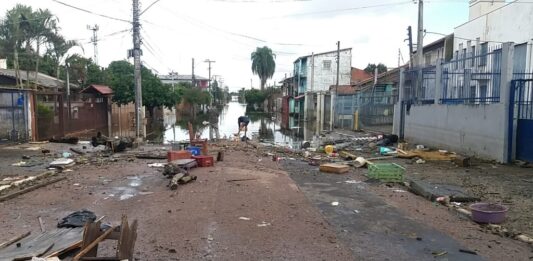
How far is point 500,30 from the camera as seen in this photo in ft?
75.0

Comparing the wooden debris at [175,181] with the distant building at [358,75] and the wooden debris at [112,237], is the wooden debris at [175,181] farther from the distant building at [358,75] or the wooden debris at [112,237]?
the distant building at [358,75]

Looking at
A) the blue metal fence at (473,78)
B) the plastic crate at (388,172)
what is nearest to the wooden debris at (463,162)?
the blue metal fence at (473,78)

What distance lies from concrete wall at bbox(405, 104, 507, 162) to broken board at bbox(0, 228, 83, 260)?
38.4 feet

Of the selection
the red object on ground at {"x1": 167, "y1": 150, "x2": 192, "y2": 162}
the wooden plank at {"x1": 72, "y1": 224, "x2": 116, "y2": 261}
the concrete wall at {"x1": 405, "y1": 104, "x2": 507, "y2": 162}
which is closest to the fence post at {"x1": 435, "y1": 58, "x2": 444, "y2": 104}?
the concrete wall at {"x1": 405, "y1": 104, "x2": 507, "y2": 162}

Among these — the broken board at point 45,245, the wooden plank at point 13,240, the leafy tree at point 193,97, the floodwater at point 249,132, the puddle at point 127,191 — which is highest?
the leafy tree at point 193,97

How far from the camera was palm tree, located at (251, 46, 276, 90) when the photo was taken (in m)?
92.2

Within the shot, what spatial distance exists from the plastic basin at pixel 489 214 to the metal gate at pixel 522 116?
22.1 feet

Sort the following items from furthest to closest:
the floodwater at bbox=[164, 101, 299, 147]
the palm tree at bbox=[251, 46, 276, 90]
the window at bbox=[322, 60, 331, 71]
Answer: the palm tree at bbox=[251, 46, 276, 90]
the window at bbox=[322, 60, 331, 71]
the floodwater at bbox=[164, 101, 299, 147]

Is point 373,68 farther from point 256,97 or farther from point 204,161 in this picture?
point 204,161

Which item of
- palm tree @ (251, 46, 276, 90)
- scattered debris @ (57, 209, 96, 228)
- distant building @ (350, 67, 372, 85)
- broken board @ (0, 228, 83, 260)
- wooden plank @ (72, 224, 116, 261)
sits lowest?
scattered debris @ (57, 209, 96, 228)

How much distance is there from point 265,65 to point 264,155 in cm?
7760

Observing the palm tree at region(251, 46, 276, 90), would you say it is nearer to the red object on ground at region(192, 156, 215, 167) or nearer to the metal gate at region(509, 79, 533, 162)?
the metal gate at region(509, 79, 533, 162)

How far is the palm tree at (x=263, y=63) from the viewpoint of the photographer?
92.2 m

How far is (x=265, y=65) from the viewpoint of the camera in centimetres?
9312
